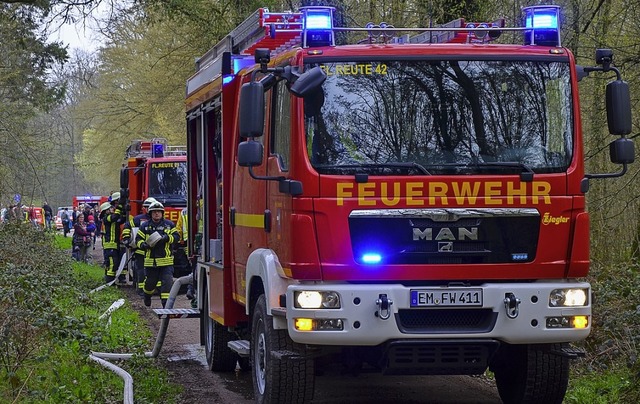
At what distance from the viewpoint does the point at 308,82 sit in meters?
7.33

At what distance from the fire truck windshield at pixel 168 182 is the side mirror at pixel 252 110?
15.1 meters

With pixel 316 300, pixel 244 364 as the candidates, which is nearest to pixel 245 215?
pixel 316 300

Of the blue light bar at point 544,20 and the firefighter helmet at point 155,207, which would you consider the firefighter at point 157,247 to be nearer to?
the firefighter helmet at point 155,207

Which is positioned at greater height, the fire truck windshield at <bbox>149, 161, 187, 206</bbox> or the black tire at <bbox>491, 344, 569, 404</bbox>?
the fire truck windshield at <bbox>149, 161, 187, 206</bbox>

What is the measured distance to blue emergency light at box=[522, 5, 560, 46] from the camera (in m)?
8.09

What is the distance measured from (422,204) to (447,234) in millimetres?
284

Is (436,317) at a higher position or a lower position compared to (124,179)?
lower

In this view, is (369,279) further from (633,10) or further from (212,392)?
(633,10)

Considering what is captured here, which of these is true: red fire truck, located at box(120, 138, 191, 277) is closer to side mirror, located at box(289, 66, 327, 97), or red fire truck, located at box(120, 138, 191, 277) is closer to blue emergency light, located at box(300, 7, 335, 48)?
blue emergency light, located at box(300, 7, 335, 48)

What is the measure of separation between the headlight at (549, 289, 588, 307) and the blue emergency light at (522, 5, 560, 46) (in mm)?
1872

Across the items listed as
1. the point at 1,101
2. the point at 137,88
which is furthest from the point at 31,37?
the point at 137,88

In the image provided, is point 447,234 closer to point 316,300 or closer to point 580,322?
point 316,300

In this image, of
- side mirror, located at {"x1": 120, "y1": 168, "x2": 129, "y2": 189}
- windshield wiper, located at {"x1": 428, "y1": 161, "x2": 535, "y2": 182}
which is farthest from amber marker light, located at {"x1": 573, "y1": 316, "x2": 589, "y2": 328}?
side mirror, located at {"x1": 120, "y1": 168, "x2": 129, "y2": 189}

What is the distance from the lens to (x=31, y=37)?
67.2 ft
